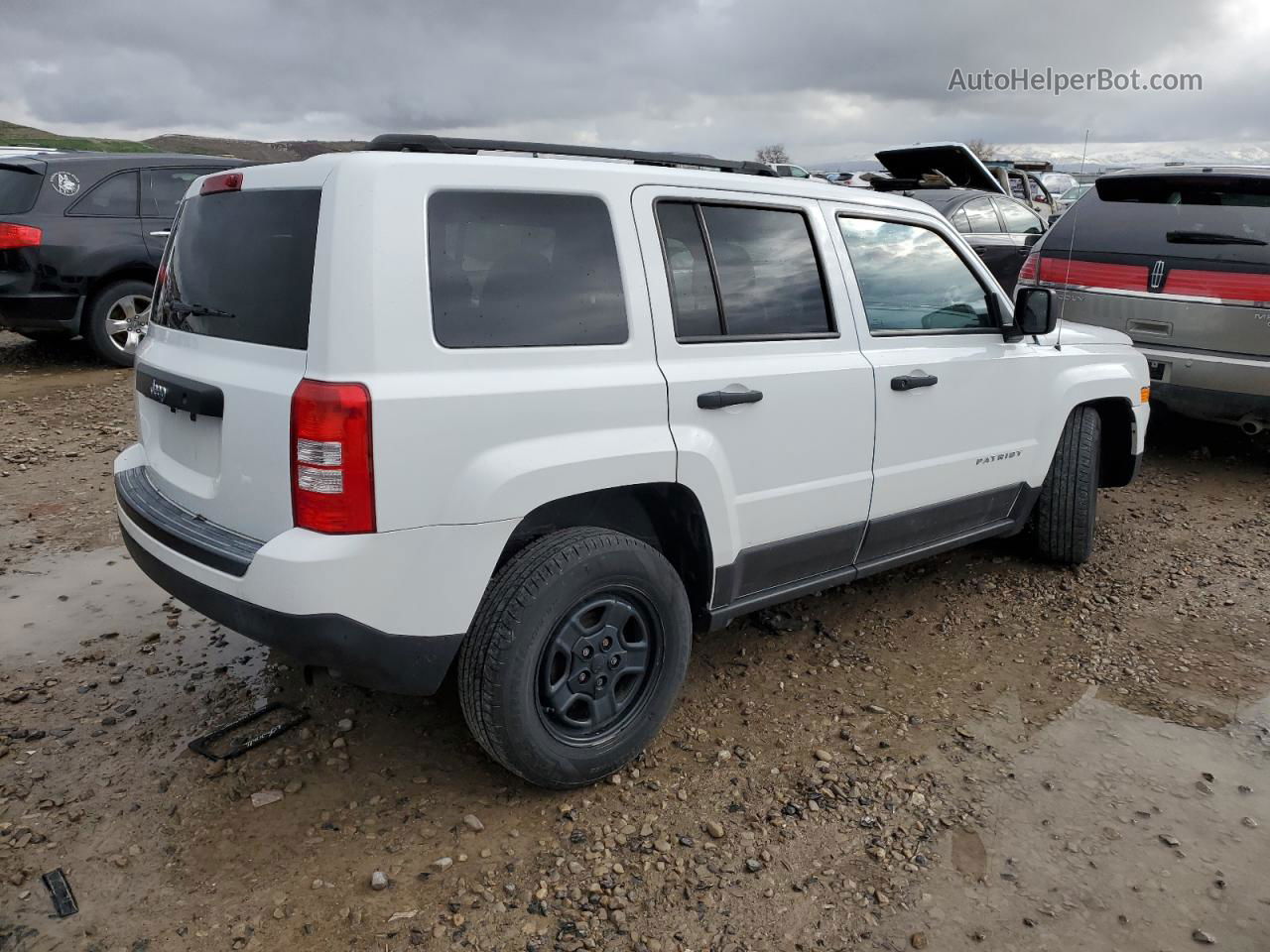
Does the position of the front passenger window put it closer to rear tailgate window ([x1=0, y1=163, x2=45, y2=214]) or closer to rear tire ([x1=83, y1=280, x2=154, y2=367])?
rear tire ([x1=83, y1=280, x2=154, y2=367])

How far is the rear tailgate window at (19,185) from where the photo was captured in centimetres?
773

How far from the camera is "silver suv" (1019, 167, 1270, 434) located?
5398 mm

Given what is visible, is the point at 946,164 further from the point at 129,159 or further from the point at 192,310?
the point at 192,310

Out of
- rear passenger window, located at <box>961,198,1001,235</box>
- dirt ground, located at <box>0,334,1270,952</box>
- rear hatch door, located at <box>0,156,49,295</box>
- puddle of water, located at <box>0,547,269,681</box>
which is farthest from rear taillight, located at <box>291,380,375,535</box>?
rear passenger window, located at <box>961,198,1001,235</box>

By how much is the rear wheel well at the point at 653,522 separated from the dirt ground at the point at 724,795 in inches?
21.5

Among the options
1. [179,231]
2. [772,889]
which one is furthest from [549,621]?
[179,231]

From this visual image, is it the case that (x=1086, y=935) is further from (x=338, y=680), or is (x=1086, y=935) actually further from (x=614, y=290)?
(x=338, y=680)

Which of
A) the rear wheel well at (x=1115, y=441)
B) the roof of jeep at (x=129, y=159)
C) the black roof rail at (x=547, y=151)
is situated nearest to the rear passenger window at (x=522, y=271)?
the black roof rail at (x=547, y=151)

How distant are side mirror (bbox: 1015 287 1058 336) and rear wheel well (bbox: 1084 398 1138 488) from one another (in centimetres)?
81

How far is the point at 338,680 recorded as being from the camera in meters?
3.48

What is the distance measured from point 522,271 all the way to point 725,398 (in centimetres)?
72

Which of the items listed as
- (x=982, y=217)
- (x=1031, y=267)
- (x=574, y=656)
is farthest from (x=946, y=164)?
(x=574, y=656)

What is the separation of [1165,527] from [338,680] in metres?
4.33

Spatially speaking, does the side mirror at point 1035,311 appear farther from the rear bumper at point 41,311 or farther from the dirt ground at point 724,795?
the rear bumper at point 41,311
